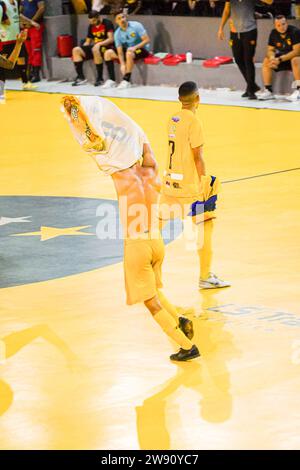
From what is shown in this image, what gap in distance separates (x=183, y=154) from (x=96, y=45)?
14.0 m

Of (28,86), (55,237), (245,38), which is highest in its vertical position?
(55,237)

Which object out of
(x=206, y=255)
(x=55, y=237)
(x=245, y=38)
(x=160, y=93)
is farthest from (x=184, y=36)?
(x=206, y=255)

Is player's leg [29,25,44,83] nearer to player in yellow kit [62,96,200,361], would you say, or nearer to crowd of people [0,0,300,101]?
crowd of people [0,0,300,101]

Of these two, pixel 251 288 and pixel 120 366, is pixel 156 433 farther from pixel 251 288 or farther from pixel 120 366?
pixel 251 288

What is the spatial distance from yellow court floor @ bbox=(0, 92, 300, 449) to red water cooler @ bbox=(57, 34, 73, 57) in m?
11.0

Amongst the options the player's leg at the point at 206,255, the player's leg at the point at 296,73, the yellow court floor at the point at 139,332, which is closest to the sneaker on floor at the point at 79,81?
the player's leg at the point at 296,73

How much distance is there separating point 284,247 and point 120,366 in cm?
306

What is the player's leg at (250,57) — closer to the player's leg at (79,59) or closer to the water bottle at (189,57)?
the water bottle at (189,57)

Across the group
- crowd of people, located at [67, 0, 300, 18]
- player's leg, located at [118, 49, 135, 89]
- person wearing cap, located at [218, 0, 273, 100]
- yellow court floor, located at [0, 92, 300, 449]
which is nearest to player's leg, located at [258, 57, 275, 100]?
person wearing cap, located at [218, 0, 273, 100]

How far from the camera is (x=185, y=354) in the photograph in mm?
6660

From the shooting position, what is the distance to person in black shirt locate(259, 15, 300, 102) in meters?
18.2

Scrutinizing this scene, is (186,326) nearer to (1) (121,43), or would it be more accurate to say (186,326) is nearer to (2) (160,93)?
(2) (160,93)

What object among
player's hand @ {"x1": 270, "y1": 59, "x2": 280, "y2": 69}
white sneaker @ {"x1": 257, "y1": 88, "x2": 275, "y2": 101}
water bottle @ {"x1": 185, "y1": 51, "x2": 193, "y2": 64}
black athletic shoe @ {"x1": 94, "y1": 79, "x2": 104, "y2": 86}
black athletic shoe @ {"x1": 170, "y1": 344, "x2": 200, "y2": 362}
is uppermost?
black athletic shoe @ {"x1": 170, "y1": 344, "x2": 200, "y2": 362}

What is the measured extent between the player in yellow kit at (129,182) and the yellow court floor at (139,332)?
0.43 meters
